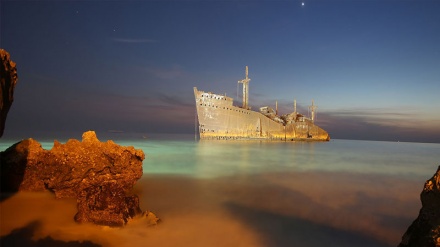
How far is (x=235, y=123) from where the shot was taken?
4069cm

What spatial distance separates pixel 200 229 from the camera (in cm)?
468

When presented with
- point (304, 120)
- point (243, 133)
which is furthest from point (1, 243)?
point (304, 120)

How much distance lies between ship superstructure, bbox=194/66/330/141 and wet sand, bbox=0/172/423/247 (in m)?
28.9

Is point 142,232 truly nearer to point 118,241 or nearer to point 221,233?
point 118,241

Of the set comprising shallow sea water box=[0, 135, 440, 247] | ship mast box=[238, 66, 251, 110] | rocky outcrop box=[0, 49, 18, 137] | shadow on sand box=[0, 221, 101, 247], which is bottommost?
shallow sea water box=[0, 135, 440, 247]

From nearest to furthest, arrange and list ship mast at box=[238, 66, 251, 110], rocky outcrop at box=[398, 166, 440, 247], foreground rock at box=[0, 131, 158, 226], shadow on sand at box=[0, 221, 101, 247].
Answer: rocky outcrop at box=[398, 166, 440, 247] → shadow on sand at box=[0, 221, 101, 247] → foreground rock at box=[0, 131, 158, 226] → ship mast at box=[238, 66, 251, 110]

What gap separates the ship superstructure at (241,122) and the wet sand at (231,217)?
2892 cm

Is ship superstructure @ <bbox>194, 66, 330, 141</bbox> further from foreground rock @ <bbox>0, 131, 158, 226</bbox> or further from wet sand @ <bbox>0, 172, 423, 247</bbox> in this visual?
foreground rock @ <bbox>0, 131, 158, 226</bbox>

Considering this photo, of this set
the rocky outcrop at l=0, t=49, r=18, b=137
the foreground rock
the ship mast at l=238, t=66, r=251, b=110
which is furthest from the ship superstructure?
the rocky outcrop at l=0, t=49, r=18, b=137

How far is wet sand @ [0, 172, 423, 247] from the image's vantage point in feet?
12.9

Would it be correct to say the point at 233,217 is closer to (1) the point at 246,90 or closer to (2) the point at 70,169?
(2) the point at 70,169

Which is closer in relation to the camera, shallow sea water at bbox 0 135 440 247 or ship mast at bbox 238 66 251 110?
shallow sea water at bbox 0 135 440 247

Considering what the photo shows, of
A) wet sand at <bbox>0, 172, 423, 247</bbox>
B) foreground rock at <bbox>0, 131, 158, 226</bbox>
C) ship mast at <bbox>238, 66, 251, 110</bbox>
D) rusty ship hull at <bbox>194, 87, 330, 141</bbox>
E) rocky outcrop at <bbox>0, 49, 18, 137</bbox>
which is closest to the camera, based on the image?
rocky outcrop at <bbox>0, 49, 18, 137</bbox>

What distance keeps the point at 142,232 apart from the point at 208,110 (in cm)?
3386
